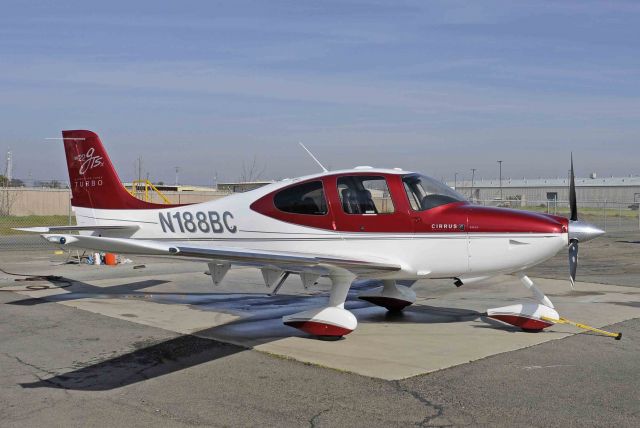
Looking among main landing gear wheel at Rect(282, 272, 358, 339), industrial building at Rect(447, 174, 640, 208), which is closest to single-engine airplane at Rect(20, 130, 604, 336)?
main landing gear wheel at Rect(282, 272, 358, 339)

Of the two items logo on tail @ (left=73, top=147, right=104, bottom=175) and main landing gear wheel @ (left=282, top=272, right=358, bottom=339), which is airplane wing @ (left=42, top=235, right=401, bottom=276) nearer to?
main landing gear wheel @ (left=282, top=272, right=358, bottom=339)

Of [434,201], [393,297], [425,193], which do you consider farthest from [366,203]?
[393,297]

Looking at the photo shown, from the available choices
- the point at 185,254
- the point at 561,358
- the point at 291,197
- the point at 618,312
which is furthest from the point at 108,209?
the point at 618,312

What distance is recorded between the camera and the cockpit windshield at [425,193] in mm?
8828

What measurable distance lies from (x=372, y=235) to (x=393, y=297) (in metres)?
1.88

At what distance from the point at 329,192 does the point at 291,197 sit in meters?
0.62

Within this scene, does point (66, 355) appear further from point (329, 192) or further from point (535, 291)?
point (535, 291)

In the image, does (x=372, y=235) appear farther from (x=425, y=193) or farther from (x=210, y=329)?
(x=210, y=329)

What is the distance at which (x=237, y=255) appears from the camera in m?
7.57

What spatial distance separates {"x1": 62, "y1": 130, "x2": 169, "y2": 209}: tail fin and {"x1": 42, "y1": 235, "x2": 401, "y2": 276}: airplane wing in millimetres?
3166

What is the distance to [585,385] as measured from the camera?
20.7ft

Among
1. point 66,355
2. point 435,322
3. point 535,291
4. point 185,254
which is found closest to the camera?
point 185,254

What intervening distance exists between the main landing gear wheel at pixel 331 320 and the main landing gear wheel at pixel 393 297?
70.8 inches

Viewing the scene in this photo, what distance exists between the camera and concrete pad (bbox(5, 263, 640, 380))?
7.65m
